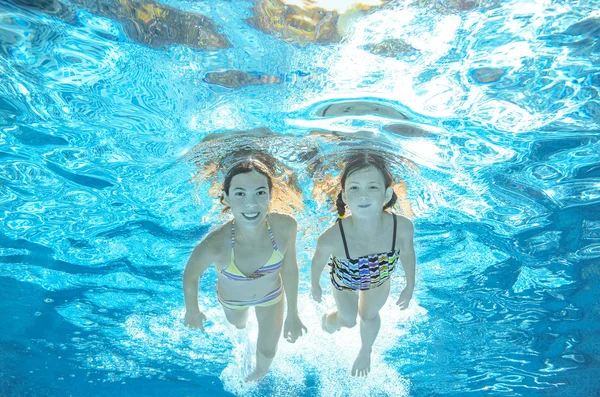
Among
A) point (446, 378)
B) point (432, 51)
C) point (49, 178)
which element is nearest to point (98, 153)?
point (49, 178)

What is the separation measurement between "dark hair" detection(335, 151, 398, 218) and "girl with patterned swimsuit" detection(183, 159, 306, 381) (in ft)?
3.21

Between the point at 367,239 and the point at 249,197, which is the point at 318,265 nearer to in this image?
the point at 367,239

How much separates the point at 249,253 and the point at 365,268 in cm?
213

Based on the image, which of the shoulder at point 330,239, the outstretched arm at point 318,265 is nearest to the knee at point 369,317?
the outstretched arm at point 318,265

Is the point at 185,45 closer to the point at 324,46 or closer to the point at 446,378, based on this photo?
the point at 324,46

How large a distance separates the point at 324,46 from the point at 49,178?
23.9ft

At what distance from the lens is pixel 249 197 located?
6.77m

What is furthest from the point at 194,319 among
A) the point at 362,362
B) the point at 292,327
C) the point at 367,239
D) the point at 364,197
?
the point at 362,362

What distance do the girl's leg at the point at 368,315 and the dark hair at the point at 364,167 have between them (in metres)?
1.73

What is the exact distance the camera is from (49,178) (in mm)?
9367

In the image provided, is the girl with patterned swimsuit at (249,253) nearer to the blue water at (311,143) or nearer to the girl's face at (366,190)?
the blue water at (311,143)

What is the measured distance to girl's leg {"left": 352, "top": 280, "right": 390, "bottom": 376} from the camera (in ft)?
27.1

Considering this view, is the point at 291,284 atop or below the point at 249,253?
below

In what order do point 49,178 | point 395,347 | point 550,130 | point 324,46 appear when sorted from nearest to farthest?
point 324,46 → point 550,130 → point 49,178 → point 395,347
